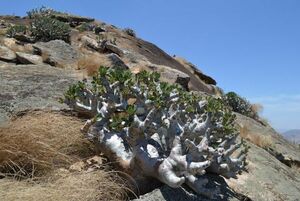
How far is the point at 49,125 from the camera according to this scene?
20.7 ft

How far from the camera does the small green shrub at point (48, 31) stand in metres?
18.4

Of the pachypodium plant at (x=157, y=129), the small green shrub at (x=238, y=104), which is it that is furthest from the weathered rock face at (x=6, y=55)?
the small green shrub at (x=238, y=104)

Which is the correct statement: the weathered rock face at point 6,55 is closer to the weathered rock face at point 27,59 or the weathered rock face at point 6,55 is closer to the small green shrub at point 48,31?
the weathered rock face at point 27,59

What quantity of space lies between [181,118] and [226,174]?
3.16 feet

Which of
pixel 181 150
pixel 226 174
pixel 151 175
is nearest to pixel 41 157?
pixel 151 175

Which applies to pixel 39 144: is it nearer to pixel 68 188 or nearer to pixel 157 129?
pixel 68 188

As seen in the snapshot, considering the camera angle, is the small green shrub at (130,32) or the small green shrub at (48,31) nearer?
the small green shrub at (48,31)

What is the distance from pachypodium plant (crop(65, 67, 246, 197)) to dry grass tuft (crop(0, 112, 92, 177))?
0.86ft

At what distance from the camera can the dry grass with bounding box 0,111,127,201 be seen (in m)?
4.76

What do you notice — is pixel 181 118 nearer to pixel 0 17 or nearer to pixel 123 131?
pixel 123 131

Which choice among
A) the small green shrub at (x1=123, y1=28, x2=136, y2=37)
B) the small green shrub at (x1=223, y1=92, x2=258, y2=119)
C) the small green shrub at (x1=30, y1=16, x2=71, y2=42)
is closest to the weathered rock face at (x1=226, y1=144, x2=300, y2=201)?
the small green shrub at (x1=223, y1=92, x2=258, y2=119)

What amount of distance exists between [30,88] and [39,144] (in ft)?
8.73

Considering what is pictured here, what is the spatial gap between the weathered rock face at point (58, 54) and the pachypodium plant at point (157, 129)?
5823 millimetres

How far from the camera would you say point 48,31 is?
743 inches
